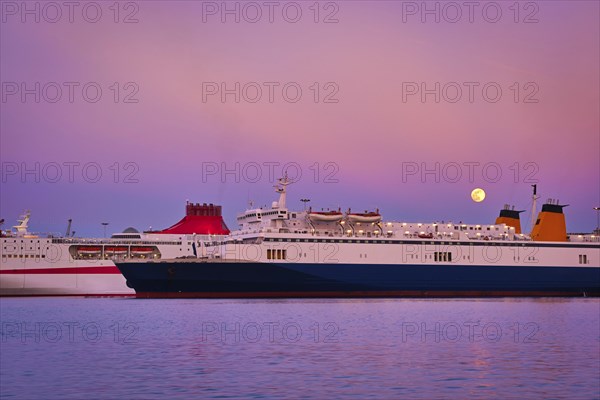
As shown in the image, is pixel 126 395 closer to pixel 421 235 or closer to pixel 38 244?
pixel 421 235

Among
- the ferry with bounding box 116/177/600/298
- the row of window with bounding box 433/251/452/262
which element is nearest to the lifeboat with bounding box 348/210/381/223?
the ferry with bounding box 116/177/600/298

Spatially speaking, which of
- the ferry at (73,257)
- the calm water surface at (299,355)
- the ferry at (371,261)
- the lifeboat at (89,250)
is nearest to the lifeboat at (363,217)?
the ferry at (371,261)

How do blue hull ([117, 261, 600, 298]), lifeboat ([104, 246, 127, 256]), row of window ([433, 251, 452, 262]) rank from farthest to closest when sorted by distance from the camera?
1. lifeboat ([104, 246, 127, 256])
2. row of window ([433, 251, 452, 262])
3. blue hull ([117, 261, 600, 298])

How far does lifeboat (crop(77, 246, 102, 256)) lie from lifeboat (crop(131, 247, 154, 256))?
3589mm

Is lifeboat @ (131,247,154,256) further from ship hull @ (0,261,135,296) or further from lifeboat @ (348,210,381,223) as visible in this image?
lifeboat @ (348,210,381,223)

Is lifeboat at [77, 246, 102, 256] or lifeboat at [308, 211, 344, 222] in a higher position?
lifeboat at [308, 211, 344, 222]

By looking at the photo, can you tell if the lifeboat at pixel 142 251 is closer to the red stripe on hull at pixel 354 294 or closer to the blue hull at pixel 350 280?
the red stripe on hull at pixel 354 294

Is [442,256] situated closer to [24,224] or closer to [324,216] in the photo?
[324,216]

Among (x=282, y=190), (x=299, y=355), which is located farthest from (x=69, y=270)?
(x=299, y=355)

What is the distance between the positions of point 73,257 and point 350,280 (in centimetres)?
2951

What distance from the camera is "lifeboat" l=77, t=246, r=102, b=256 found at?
86.8 meters

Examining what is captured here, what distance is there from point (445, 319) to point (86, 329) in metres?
18.7

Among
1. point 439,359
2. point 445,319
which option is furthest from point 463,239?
point 439,359

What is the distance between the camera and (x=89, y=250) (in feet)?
286
